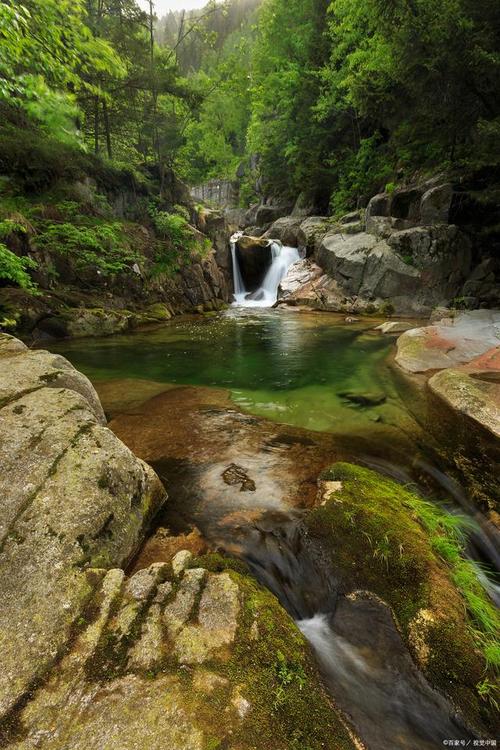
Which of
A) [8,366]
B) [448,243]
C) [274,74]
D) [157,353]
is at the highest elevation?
[274,74]

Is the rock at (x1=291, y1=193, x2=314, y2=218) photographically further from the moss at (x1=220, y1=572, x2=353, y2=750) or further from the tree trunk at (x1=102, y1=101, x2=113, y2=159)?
the moss at (x1=220, y1=572, x2=353, y2=750)

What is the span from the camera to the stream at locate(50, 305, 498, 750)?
1.96 meters

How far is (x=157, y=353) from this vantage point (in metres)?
9.52

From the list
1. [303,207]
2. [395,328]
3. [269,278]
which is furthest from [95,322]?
[303,207]

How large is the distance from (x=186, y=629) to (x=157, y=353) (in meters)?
8.26

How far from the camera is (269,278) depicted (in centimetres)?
2244

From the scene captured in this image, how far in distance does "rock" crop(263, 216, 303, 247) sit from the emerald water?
39.2 ft

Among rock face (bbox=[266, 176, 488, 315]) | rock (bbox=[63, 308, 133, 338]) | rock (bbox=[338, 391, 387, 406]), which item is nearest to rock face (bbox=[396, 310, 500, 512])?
rock (bbox=[338, 391, 387, 406])

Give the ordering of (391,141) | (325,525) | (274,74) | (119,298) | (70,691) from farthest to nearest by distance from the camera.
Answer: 1. (274,74)
2. (391,141)
3. (119,298)
4. (325,525)
5. (70,691)

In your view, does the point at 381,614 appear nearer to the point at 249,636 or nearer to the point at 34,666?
the point at 249,636

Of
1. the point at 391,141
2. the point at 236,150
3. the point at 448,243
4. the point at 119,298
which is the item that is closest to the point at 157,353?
the point at 119,298

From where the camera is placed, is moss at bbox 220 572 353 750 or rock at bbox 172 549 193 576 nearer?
moss at bbox 220 572 353 750

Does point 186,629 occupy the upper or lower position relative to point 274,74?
lower

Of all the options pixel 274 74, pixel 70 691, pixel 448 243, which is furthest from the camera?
pixel 274 74
